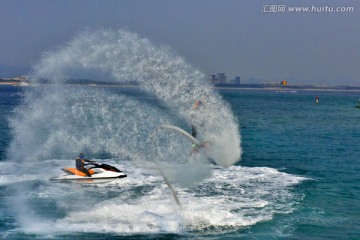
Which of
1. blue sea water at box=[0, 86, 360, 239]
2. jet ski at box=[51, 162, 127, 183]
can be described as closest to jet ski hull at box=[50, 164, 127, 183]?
jet ski at box=[51, 162, 127, 183]

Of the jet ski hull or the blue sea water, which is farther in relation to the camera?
the jet ski hull

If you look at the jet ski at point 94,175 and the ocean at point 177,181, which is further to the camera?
the jet ski at point 94,175

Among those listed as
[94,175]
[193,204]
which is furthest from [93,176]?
[193,204]

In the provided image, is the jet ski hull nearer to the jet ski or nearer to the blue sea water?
the jet ski

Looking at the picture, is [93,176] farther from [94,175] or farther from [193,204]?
[193,204]

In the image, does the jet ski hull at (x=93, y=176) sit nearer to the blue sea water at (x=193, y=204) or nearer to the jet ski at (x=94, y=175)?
the jet ski at (x=94, y=175)

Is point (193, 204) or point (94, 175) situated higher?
point (94, 175)

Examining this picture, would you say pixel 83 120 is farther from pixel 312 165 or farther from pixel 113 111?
pixel 312 165

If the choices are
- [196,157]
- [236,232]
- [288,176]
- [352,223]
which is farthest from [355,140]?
[236,232]

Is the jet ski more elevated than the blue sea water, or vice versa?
the jet ski

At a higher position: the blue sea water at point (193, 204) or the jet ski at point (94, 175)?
the jet ski at point (94, 175)

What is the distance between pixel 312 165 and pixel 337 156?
26.4 feet

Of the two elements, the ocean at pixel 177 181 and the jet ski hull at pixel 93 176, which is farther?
the jet ski hull at pixel 93 176

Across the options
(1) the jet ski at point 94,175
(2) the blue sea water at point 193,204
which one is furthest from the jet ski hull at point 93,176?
(2) the blue sea water at point 193,204
